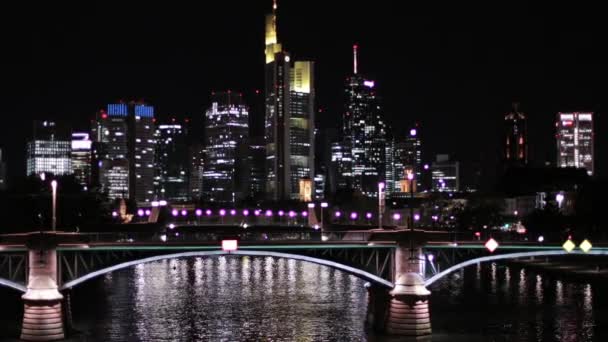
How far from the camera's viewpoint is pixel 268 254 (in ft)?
251

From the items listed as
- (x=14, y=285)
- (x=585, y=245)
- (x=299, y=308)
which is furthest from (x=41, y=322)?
(x=585, y=245)

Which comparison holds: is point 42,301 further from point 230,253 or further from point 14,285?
point 230,253

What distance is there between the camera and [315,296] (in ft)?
343

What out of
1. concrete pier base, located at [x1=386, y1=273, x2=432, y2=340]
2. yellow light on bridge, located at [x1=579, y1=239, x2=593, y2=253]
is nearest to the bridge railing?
concrete pier base, located at [x1=386, y1=273, x2=432, y2=340]

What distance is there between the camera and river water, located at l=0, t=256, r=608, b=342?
253 ft

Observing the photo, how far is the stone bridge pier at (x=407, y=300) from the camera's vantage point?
243ft

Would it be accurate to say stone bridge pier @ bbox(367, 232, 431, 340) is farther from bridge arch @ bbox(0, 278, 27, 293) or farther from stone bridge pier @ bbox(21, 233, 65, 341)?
bridge arch @ bbox(0, 278, 27, 293)

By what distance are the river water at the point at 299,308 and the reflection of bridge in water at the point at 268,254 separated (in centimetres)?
300

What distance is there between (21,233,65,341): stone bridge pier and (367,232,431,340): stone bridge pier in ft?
80.1

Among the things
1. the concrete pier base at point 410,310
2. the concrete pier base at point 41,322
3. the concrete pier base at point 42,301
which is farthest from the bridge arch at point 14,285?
the concrete pier base at point 410,310

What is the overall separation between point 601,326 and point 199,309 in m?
36.4

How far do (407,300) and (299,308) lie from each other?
68.2 ft

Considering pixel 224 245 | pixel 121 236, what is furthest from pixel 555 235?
pixel 121 236

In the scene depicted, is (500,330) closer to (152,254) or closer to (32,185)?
(152,254)
